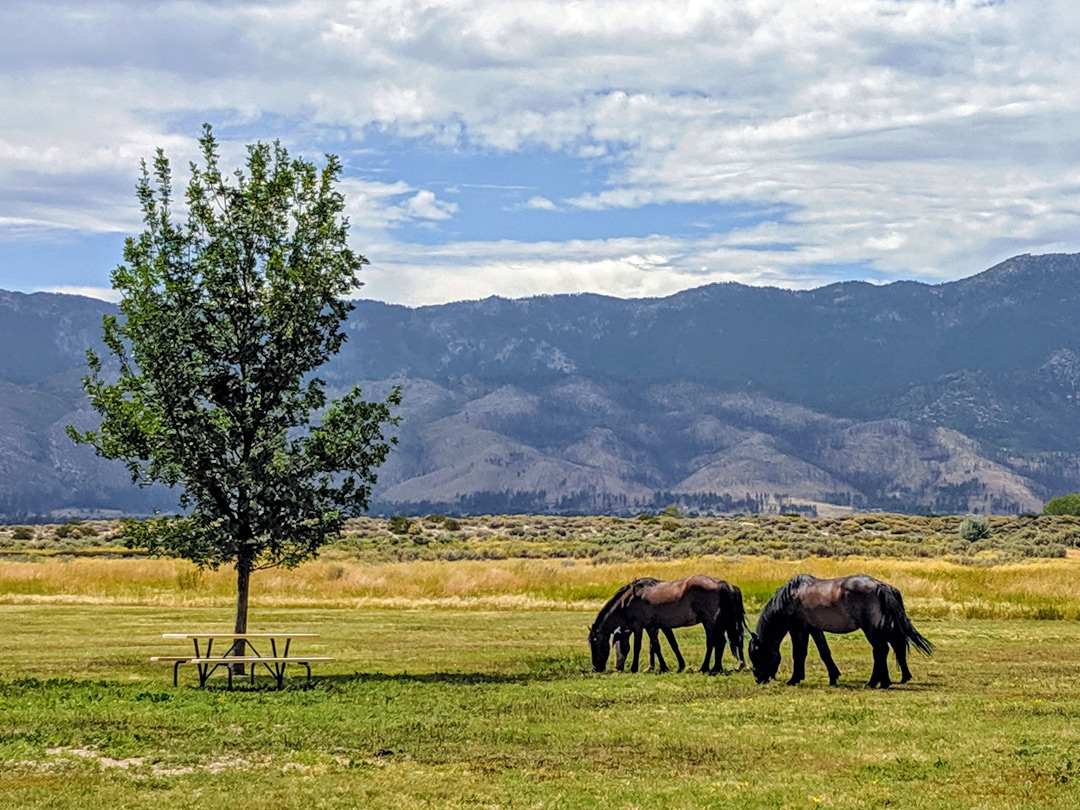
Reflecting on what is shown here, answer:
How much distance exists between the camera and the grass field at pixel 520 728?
1505cm

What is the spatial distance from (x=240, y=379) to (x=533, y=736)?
1109 centimetres

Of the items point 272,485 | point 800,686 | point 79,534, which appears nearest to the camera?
point 800,686

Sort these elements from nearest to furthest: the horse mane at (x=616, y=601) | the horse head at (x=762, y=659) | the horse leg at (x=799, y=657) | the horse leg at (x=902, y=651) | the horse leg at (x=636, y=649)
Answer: the horse leg at (x=902, y=651) < the horse leg at (x=799, y=657) < the horse head at (x=762, y=659) < the horse leg at (x=636, y=649) < the horse mane at (x=616, y=601)

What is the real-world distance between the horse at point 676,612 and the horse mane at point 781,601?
1.40 meters

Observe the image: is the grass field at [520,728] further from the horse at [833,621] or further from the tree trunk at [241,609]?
the tree trunk at [241,609]

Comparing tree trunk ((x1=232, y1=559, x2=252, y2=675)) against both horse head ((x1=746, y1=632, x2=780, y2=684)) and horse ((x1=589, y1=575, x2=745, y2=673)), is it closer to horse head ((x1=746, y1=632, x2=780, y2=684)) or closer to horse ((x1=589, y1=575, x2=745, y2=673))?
horse ((x1=589, y1=575, x2=745, y2=673))

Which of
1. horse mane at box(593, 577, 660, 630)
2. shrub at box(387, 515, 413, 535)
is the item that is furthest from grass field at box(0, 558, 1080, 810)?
shrub at box(387, 515, 413, 535)

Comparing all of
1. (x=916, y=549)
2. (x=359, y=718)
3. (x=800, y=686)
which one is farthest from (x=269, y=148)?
(x=916, y=549)

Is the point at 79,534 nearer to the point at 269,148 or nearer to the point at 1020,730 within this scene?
the point at 269,148

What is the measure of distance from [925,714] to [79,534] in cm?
10814

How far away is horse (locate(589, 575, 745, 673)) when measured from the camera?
87.6 ft

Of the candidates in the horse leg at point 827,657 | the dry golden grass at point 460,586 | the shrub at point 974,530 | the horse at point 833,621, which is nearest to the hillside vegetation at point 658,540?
the shrub at point 974,530

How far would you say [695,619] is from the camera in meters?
27.1

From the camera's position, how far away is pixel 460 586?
49.5 meters
